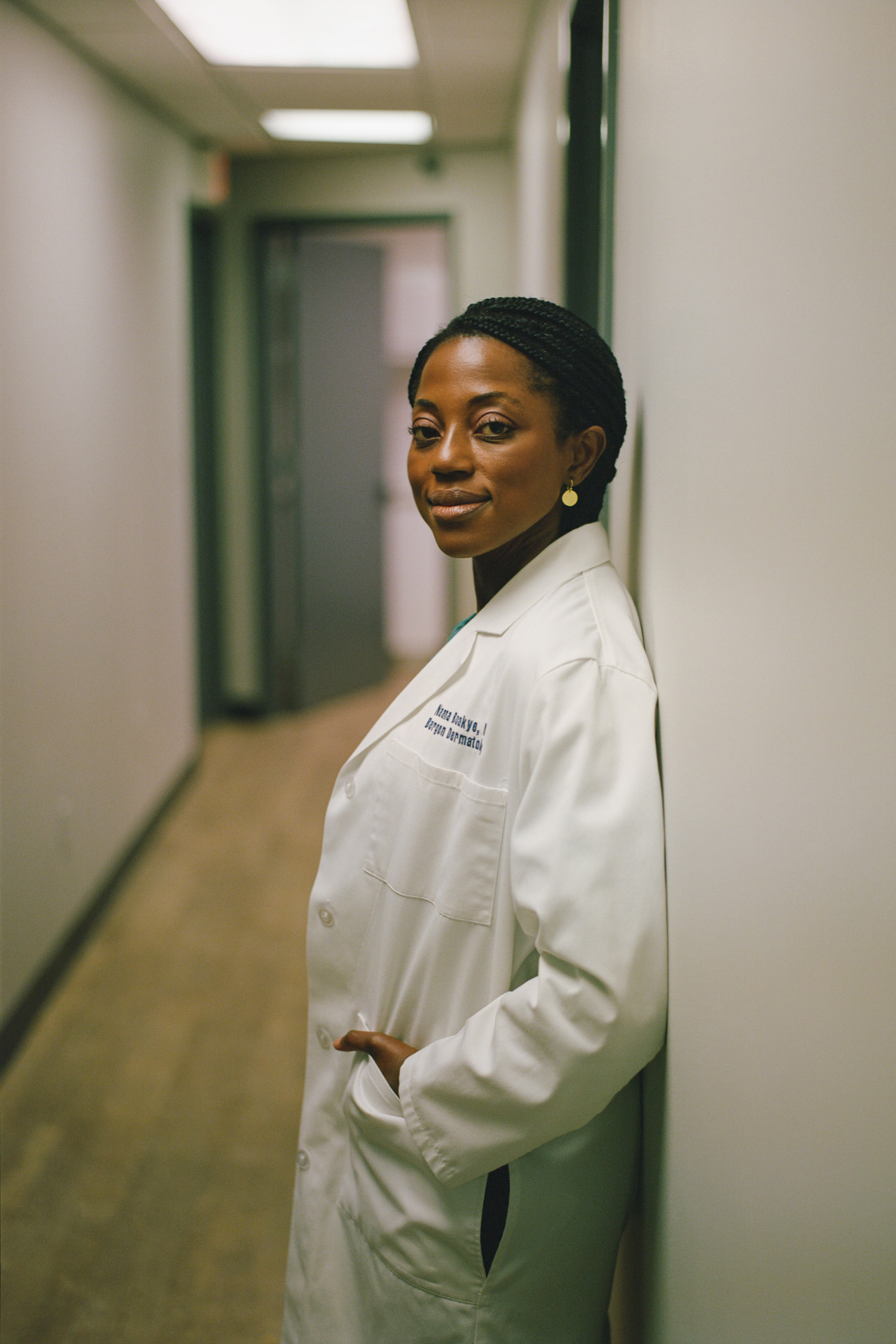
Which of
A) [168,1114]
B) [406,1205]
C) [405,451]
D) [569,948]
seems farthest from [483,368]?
[405,451]

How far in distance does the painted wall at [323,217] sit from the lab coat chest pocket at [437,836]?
3718mm

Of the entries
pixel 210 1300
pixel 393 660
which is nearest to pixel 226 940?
pixel 210 1300

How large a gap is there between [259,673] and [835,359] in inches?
191

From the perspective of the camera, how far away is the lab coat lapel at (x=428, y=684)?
1083 millimetres

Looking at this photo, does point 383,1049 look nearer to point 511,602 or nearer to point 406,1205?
point 406,1205

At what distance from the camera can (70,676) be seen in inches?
109

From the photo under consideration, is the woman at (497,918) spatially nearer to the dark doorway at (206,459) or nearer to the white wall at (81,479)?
the white wall at (81,479)

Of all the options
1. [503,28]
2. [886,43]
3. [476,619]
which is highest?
[503,28]

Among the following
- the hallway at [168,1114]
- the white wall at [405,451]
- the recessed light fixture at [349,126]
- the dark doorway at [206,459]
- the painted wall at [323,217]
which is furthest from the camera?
the white wall at [405,451]

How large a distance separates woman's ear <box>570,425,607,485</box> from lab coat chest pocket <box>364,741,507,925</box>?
1.16 feet

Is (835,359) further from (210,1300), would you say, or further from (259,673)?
(259,673)

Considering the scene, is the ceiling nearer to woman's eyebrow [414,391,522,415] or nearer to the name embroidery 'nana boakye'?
woman's eyebrow [414,391,522,415]

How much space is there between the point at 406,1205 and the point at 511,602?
62 centimetres

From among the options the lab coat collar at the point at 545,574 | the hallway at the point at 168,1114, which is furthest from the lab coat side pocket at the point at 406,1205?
the hallway at the point at 168,1114
